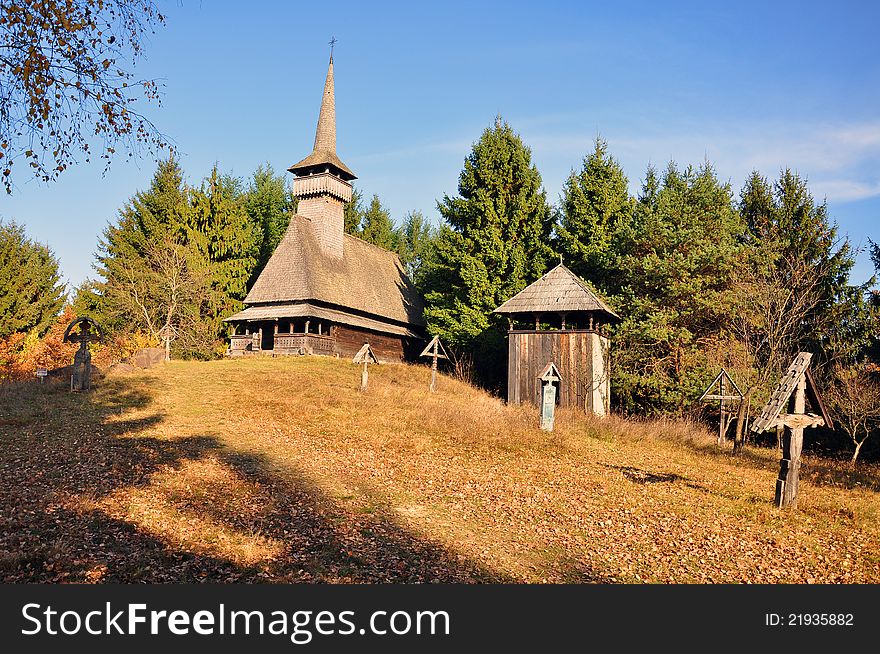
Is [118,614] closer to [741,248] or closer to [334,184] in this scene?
[741,248]

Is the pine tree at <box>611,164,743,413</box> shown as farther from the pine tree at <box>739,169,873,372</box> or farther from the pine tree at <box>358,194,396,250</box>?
the pine tree at <box>358,194,396,250</box>

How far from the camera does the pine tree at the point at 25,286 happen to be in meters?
35.5

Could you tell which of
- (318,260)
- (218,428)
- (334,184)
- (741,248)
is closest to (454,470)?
(218,428)

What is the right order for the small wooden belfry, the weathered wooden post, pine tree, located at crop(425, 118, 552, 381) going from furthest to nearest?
pine tree, located at crop(425, 118, 552, 381)
the weathered wooden post
the small wooden belfry

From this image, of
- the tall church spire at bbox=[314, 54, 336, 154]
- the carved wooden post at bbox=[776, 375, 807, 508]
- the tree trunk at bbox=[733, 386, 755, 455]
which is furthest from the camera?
the tall church spire at bbox=[314, 54, 336, 154]

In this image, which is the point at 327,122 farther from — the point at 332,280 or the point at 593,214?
the point at 593,214

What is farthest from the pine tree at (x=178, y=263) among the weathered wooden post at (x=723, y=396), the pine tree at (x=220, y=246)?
the weathered wooden post at (x=723, y=396)

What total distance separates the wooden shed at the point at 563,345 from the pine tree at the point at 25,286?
28.7 meters

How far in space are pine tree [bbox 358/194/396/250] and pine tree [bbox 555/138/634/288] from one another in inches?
996

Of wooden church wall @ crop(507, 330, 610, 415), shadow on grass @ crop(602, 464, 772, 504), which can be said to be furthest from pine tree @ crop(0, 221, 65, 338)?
shadow on grass @ crop(602, 464, 772, 504)

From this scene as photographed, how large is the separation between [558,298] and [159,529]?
20.3 meters

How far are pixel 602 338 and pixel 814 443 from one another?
416 inches

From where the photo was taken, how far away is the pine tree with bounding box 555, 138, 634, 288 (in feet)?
109

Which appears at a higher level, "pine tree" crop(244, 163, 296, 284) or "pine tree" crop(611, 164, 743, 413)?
"pine tree" crop(244, 163, 296, 284)
